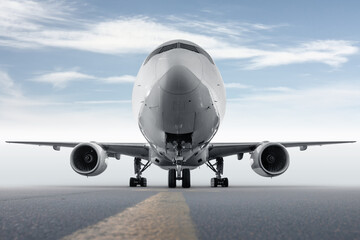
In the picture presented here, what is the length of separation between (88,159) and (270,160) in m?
6.28

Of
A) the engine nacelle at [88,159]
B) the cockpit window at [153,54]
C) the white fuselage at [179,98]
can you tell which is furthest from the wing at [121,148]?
the cockpit window at [153,54]

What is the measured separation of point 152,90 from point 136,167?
829 cm

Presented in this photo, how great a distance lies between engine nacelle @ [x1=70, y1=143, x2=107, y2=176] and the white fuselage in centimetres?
330

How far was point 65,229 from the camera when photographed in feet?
9.89

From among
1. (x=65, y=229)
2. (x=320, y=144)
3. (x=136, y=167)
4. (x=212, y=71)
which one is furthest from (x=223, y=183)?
(x=65, y=229)

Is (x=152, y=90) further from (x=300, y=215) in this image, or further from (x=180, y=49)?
(x=300, y=215)

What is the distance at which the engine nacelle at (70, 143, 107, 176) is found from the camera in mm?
13508

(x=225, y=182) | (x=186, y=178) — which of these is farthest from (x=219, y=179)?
(x=186, y=178)

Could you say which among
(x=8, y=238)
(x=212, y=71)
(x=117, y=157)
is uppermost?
(x=212, y=71)

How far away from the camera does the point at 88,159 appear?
1395 cm

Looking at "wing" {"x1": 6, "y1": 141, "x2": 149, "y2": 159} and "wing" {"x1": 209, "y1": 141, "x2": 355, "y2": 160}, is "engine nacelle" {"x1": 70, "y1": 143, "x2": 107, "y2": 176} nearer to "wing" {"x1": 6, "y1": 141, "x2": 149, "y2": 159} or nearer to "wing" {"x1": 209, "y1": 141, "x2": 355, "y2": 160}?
"wing" {"x1": 6, "y1": 141, "x2": 149, "y2": 159}

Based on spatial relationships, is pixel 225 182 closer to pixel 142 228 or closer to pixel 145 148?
pixel 145 148

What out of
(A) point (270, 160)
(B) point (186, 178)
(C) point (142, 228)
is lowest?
(C) point (142, 228)

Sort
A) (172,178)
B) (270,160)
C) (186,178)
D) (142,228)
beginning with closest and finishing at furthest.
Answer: (142,228)
(186,178)
(172,178)
(270,160)
